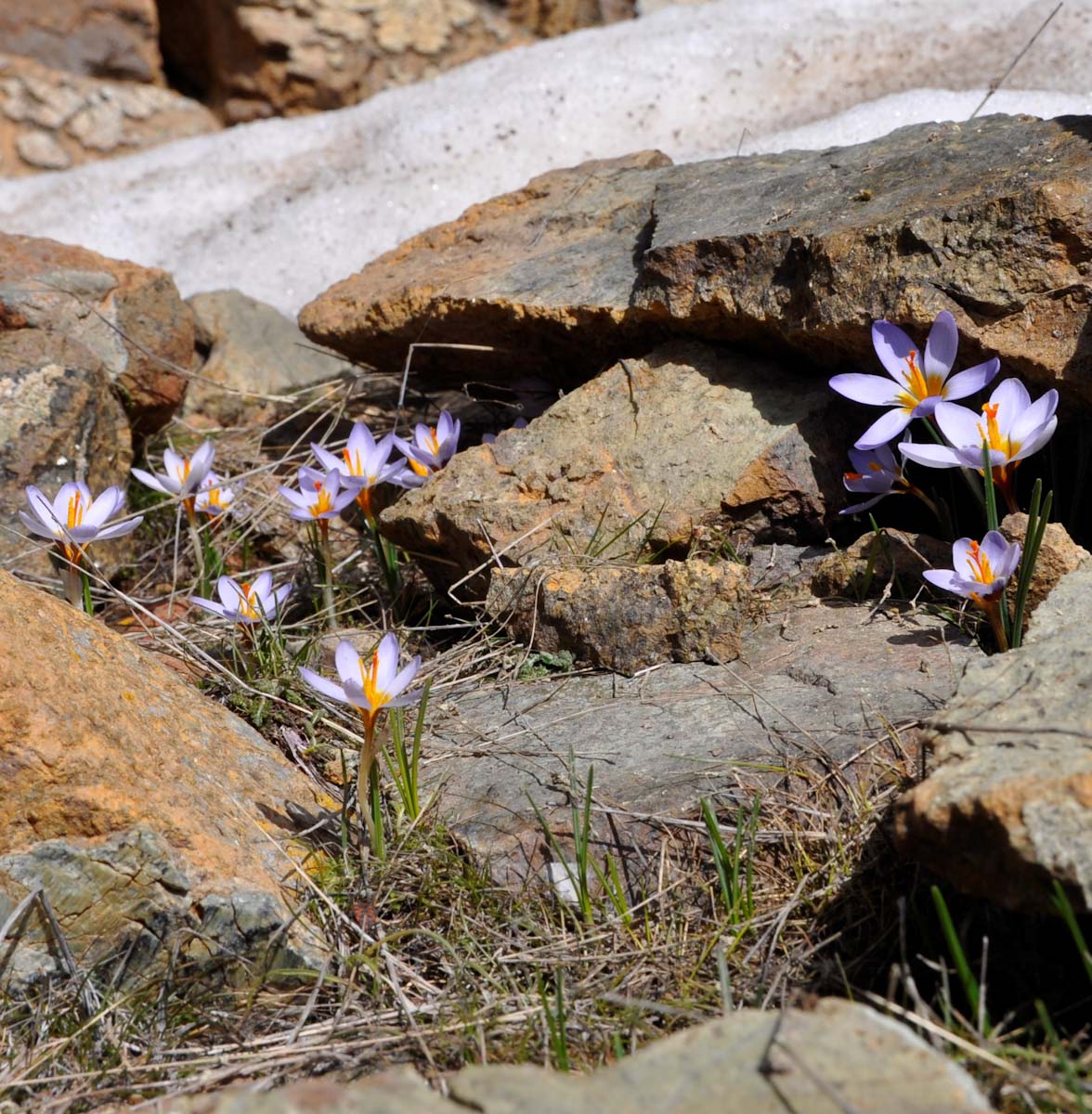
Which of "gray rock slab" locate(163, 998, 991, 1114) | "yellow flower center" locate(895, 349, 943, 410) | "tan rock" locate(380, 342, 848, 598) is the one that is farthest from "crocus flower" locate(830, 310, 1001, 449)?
"gray rock slab" locate(163, 998, 991, 1114)

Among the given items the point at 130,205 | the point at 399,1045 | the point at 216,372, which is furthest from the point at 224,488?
the point at 130,205

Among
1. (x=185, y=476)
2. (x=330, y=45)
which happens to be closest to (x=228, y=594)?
(x=185, y=476)

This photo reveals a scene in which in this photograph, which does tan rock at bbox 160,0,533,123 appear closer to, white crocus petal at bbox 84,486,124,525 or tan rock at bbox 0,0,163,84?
tan rock at bbox 0,0,163,84

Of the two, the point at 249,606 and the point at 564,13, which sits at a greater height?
the point at 564,13

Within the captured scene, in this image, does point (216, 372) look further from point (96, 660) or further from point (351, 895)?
point (351, 895)

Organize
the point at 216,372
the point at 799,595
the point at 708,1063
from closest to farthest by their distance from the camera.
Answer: the point at 708,1063, the point at 799,595, the point at 216,372

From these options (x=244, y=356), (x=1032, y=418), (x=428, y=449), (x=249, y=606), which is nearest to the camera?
(x=1032, y=418)

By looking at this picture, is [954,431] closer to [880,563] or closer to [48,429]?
[880,563]

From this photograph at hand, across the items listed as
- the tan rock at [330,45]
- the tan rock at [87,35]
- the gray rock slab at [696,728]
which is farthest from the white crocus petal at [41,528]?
the tan rock at [87,35]
